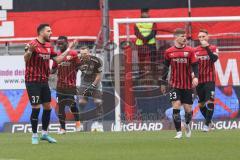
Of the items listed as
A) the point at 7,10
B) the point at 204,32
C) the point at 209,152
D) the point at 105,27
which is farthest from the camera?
the point at 7,10

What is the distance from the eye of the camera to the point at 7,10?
86.7 ft

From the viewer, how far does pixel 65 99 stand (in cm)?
1991

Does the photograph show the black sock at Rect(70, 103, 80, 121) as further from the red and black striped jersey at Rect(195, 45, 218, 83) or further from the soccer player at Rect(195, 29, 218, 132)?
the red and black striped jersey at Rect(195, 45, 218, 83)

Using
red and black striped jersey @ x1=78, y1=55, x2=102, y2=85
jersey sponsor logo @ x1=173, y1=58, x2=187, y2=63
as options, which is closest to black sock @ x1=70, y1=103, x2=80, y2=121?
red and black striped jersey @ x1=78, y1=55, x2=102, y2=85

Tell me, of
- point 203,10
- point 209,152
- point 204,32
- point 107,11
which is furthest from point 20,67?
point 209,152

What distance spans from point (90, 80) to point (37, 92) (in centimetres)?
610

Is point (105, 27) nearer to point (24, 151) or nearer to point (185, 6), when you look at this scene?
point (185, 6)

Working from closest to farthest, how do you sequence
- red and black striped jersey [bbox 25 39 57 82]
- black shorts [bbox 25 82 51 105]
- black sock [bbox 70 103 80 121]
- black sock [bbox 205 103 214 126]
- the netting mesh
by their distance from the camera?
black shorts [bbox 25 82 51 105]
red and black striped jersey [bbox 25 39 57 82]
black sock [bbox 205 103 214 126]
black sock [bbox 70 103 80 121]
the netting mesh

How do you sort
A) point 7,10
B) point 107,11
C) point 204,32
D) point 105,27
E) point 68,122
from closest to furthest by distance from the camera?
point 204,32, point 68,122, point 105,27, point 107,11, point 7,10

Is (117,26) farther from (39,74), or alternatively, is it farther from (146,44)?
(39,74)

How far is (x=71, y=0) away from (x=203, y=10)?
4.57 meters

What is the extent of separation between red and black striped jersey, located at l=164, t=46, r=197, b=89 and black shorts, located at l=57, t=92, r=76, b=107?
389 centimetres

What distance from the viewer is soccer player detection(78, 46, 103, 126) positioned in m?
20.9

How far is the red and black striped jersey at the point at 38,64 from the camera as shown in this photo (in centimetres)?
1539
